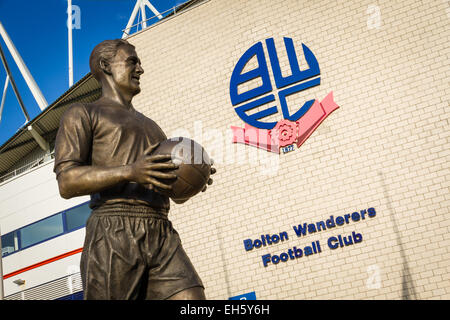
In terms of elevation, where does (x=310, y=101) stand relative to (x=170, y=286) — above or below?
above

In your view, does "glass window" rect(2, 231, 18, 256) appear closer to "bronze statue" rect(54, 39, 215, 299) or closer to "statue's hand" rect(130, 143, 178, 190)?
"bronze statue" rect(54, 39, 215, 299)

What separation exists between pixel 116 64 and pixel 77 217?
54.2 ft

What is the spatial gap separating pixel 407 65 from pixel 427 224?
395cm

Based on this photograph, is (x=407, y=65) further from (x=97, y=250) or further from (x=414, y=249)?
(x=97, y=250)

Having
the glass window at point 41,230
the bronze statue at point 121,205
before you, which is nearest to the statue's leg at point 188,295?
the bronze statue at point 121,205

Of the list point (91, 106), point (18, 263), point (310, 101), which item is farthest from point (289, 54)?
point (18, 263)

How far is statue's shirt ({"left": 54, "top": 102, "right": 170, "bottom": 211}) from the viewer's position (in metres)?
2.95

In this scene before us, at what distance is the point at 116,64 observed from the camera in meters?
3.36

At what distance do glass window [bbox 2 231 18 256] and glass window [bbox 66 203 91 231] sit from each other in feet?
11.3

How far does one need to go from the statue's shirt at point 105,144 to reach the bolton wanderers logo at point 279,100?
10.7 meters

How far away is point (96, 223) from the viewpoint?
115 inches

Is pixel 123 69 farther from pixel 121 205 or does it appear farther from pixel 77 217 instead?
pixel 77 217

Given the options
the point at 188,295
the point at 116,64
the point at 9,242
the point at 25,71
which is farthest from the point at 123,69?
the point at 25,71

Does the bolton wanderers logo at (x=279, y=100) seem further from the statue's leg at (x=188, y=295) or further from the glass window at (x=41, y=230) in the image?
the statue's leg at (x=188, y=295)
